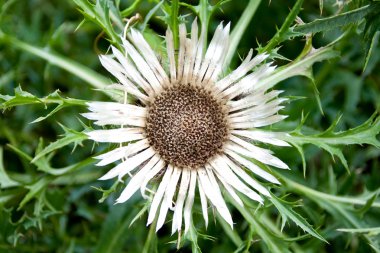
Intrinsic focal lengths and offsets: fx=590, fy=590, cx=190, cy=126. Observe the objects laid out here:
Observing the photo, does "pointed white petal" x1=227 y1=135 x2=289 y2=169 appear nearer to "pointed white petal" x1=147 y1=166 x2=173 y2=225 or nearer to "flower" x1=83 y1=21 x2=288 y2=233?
"flower" x1=83 y1=21 x2=288 y2=233

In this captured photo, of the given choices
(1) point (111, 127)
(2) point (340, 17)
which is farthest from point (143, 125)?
(2) point (340, 17)

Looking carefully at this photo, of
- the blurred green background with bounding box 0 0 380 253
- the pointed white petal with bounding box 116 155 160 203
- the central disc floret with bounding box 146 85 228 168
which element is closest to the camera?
the pointed white petal with bounding box 116 155 160 203

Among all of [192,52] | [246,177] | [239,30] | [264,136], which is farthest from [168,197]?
[239,30]

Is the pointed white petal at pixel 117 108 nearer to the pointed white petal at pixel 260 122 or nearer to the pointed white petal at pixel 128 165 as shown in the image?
the pointed white petal at pixel 128 165

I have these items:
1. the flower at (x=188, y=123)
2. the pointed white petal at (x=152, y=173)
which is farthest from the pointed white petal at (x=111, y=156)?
the pointed white petal at (x=152, y=173)

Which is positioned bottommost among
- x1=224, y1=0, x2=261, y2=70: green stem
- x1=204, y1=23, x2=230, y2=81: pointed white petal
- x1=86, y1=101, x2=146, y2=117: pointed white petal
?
x1=86, y1=101, x2=146, y2=117: pointed white petal

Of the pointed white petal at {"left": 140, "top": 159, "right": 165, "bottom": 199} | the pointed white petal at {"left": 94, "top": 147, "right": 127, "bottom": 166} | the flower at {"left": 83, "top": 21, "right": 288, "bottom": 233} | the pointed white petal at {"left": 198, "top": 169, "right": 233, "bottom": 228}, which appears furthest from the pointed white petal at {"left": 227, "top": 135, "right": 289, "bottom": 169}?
the pointed white petal at {"left": 94, "top": 147, "right": 127, "bottom": 166}

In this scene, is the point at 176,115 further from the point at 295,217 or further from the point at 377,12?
the point at 377,12

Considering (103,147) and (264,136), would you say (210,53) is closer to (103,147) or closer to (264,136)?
(264,136)
